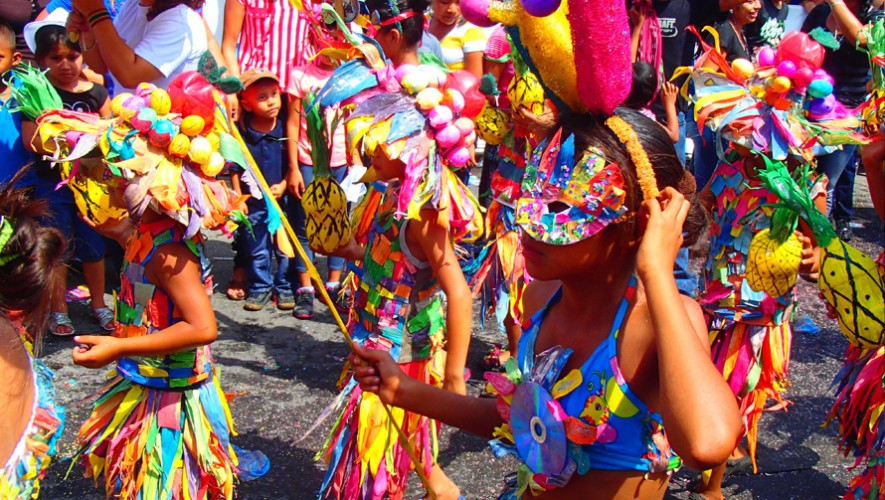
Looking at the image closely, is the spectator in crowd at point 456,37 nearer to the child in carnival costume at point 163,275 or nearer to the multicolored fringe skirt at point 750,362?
the multicolored fringe skirt at point 750,362

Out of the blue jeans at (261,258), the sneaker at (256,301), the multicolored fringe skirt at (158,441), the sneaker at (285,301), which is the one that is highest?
the multicolored fringe skirt at (158,441)

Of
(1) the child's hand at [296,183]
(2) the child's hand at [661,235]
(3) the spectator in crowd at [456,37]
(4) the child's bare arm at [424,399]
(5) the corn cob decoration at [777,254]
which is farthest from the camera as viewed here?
(3) the spectator in crowd at [456,37]

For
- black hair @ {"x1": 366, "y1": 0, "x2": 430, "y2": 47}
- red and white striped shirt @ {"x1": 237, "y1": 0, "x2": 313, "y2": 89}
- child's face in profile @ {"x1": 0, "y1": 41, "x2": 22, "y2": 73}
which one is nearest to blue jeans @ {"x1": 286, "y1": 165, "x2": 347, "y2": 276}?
red and white striped shirt @ {"x1": 237, "y1": 0, "x2": 313, "y2": 89}

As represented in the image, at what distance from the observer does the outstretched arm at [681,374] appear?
1737mm

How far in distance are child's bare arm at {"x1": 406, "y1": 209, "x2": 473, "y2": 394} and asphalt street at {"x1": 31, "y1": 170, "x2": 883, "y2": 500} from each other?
27.3 inches

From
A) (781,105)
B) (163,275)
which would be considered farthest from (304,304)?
(781,105)

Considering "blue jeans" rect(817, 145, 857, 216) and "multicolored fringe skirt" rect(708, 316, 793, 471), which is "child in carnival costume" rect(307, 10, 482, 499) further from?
"blue jeans" rect(817, 145, 857, 216)

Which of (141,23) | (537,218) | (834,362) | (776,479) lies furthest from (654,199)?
(834,362)

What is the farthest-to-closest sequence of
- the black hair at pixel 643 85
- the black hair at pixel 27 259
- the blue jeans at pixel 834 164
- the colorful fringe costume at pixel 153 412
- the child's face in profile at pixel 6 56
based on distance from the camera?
the blue jeans at pixel 834 164, the child's face in profile at pixel 6 56, the black hair at pixel 643 85, the colorful fringe costume at pixel 153 412, the black hair at pixel 27 259

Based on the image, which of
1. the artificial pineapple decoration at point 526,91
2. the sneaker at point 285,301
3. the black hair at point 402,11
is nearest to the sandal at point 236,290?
the sneaker at point 285,301

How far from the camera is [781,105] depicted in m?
3.92

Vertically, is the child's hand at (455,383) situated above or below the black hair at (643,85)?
below

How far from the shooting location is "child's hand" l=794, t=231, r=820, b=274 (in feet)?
9.33

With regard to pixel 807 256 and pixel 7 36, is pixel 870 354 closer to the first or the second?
pixel 807 256
